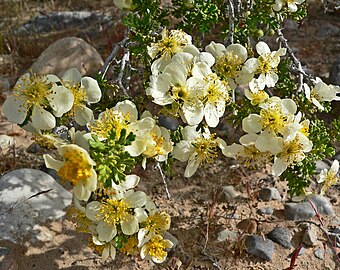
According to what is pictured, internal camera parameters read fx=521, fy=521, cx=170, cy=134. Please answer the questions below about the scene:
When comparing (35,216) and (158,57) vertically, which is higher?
(158,57)

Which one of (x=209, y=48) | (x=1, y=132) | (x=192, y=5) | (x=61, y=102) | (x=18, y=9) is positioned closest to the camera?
(x=61, y=102)

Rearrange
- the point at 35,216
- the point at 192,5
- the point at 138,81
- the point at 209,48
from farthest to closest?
the point at 138,81
the point at 35,216
the point at 192,5
the point at 209,48

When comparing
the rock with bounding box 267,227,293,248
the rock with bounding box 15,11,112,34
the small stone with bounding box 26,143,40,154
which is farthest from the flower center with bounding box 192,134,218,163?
the rock with bounding box 15,11,112,34

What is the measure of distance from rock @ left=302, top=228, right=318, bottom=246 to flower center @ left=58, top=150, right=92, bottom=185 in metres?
1.54

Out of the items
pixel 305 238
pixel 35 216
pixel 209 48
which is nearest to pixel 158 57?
pixel 209 48

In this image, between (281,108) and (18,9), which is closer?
(281,108)

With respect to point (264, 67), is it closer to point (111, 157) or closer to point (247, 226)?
point (111, 157)

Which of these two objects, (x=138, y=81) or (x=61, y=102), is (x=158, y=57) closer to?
(x=61, y=102)

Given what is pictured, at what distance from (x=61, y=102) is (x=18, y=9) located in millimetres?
3749

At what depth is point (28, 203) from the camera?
260cm

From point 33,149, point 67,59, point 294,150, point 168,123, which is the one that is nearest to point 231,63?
point 294,150

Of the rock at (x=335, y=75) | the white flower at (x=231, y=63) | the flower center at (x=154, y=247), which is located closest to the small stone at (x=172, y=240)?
the flower center at (x=154, y=247)

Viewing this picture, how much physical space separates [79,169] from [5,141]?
6.21ft

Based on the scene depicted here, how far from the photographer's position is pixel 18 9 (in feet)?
16.8
